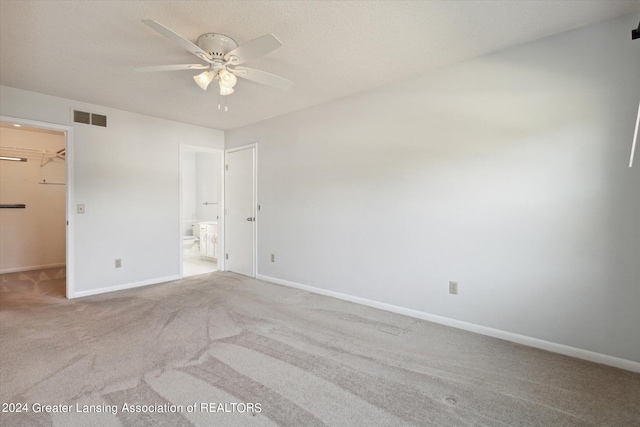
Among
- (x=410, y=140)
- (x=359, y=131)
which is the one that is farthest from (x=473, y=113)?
(x=359, y=131)

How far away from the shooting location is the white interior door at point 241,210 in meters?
4.88

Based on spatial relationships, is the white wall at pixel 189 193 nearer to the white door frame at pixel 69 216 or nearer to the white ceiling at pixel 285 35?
the white door frame at pixel 69 216

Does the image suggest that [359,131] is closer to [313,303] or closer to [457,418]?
[313,303]

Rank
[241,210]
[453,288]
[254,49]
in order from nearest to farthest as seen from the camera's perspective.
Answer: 1. [254,49]
2. [453,288]
3. [241,210]

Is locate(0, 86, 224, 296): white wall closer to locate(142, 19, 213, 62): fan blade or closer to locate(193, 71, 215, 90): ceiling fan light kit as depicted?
locate(193, 71, 215, 90): ceiling fan light kit

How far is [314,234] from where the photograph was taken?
13.3 ft

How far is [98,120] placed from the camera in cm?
397

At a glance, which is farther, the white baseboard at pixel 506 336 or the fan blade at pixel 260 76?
the fan blade at pixel 260 76

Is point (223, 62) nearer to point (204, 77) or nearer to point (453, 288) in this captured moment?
point (204, 77)

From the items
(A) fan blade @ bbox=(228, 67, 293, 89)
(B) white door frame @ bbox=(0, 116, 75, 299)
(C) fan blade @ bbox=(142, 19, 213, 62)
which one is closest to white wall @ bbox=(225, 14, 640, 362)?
(A) fan blade @ bbox=(228, 67, 293, 89)

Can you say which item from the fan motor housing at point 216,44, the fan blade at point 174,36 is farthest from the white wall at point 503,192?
the fan blade at point 174,36

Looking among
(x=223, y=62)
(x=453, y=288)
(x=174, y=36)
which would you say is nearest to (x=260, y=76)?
(x=223, y=62)

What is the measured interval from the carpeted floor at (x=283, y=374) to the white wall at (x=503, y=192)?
38cm

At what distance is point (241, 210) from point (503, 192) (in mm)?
3769
